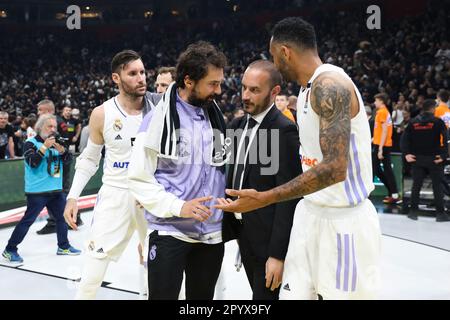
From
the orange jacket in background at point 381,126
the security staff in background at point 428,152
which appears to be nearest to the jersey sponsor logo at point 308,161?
the security staff in background at point 428,152

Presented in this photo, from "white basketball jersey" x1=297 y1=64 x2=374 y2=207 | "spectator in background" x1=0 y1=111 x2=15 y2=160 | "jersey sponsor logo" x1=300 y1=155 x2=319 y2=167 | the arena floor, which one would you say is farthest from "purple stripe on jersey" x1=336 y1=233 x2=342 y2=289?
"spectator in background" x1=0 y1=111 x2=15 y2=160

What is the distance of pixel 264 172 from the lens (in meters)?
2.57

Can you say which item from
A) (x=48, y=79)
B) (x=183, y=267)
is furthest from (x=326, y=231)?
(x=48, y=79)

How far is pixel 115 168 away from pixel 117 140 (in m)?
0.21

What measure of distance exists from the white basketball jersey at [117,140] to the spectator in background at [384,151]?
5988 millimetres

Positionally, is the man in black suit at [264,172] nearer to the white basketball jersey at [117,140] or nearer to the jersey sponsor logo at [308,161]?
the jersey sponsor logo at [308,161]

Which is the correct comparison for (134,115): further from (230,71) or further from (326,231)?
(230,71)

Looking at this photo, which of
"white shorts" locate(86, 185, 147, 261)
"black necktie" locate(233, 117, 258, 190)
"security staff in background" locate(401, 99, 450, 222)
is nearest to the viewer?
"black necktie" locate(233, 117, 258, 190)

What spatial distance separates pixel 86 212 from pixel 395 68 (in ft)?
35.5

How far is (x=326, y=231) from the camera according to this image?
240cm

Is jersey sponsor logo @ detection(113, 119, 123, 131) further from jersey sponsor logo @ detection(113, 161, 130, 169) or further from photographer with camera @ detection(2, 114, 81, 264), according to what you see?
photographer with camera @ detection(2, 114, 81, 264)

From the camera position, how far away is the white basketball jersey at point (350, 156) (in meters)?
2.33

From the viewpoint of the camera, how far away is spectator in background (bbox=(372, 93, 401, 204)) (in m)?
8.68

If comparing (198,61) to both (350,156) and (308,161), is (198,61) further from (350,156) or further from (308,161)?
(350,156)
